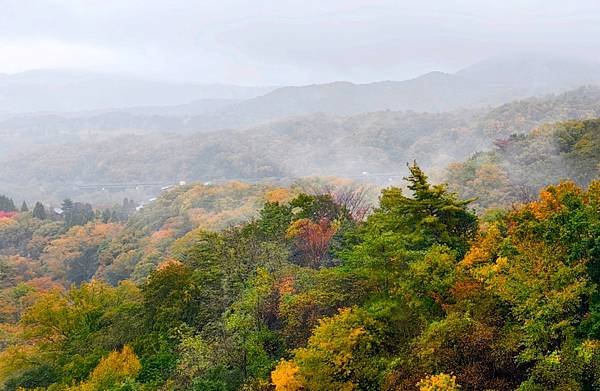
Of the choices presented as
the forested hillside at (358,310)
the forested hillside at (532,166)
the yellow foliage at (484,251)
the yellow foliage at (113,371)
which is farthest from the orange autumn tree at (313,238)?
the forested hillside at (532,166)

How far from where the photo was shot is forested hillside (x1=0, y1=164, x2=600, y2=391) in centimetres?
1527

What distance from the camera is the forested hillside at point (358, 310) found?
15266mm

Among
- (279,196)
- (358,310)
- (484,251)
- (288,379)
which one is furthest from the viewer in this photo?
(279,196)

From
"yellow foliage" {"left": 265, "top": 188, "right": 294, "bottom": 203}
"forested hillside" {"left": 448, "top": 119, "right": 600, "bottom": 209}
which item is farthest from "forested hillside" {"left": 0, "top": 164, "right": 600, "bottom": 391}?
"yellow foliage" {"left": 265, "top": 188, "right": 294, "bottom": 203}

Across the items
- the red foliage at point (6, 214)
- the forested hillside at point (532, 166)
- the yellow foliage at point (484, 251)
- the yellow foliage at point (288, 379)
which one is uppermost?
the yellow foliage at point (484, 251)

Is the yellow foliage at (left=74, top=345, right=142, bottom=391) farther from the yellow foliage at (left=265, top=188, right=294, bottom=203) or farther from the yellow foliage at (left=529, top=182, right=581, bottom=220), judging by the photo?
the yellow foliage at (left=265, top=188, right=294, bottom=203)

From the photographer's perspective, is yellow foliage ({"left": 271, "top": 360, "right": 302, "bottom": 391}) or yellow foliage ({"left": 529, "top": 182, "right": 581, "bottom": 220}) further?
A: yellow foliage ({"left": 529, "top": 182, "right": 581, "bottom": 220})

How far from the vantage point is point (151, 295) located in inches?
1147

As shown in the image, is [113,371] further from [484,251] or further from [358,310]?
[484,251]

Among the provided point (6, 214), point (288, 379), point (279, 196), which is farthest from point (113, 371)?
point (6, 214)

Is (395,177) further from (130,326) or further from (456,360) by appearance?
(456,360)

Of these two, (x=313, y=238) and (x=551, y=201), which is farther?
(x=313, y=238)

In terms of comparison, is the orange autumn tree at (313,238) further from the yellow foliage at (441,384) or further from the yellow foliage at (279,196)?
the yellow foliage at (279,196)

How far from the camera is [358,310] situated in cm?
1869
